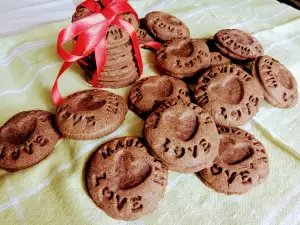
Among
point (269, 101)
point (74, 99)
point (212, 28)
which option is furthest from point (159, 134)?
point (212, 28)

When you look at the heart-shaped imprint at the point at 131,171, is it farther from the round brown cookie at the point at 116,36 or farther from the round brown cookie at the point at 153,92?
the round brown cookie at the point at 116,36

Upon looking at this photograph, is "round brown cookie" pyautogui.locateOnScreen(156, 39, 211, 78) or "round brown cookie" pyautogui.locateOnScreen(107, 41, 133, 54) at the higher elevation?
"round brown cookie" pyautogui.locateOnScreen(107, 41, 133, 54)

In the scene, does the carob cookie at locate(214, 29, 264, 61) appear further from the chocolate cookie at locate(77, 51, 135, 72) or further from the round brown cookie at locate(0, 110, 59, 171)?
the round brown cookie at locate(0, 110, 59, 171)

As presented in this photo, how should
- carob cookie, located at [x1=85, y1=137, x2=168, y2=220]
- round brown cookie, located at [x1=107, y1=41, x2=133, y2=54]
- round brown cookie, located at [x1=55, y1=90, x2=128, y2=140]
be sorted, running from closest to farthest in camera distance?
carob cookie, located at [x1=85, y1=137, x2=168, y2=220] < round brown cookie, located at [x1=55, y1=90, x2=128, y2=140] < round brown cookie, located at [x1=107, y1=41, x2=133, y2=54]

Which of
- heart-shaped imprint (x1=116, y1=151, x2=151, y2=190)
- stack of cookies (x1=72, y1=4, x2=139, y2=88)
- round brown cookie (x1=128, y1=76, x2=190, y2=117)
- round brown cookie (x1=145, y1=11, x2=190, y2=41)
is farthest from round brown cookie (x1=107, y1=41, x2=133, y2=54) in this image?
heart-shaped imprint (x1=116, y1=151, x2=151, y2=190)

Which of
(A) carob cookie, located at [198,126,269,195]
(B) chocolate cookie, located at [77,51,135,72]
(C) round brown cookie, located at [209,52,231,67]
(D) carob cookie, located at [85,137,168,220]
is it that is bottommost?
(A) carob cookie, located at [198,126,269,195]

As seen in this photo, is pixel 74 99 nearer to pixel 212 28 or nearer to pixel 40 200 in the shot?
pixel 40 200

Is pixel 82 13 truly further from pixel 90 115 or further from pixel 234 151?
pixel 234 151
